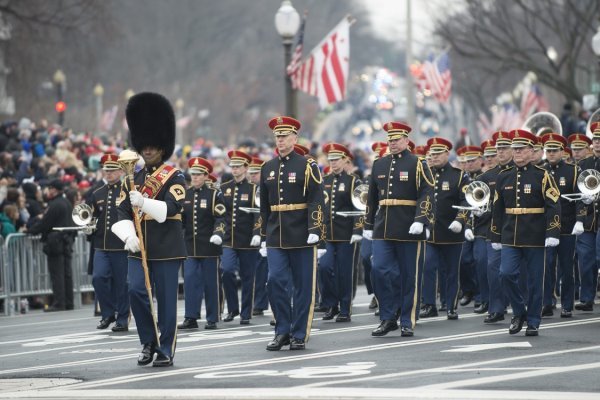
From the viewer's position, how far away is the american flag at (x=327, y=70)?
30.0 meters

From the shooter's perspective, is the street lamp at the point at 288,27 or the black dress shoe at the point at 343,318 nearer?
the black dress shoe at the point at 343,318

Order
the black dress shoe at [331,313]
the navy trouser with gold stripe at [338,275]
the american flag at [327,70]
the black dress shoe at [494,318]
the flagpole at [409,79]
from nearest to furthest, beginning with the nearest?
1. the black dress shoe at [494,318]
2. the navy trouser with gold stripe at [338,275]
3. the black dress shoe at [331,313]
4. the american flag at [327,70]
5. the flagpole at [409,79]

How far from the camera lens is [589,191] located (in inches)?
750

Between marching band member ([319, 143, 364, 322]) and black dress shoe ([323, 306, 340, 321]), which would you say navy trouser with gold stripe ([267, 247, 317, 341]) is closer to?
marching band member ([319, 143, 364, 322])

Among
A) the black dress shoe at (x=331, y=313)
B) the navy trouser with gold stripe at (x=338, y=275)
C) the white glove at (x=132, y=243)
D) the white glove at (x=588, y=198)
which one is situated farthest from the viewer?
the black dress shoe at (x=331, y=313)

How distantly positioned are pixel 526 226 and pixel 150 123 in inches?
175

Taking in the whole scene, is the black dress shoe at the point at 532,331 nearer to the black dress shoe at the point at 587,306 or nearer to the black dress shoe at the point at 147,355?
the black dress shoe at the point at 587,306

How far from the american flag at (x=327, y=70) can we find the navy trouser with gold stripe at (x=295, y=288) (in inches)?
524

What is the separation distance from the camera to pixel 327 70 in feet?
99.9

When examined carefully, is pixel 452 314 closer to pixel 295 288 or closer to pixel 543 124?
pixel 295 288

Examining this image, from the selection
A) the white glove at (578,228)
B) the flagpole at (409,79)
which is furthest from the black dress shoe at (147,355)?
the flagpole at (409,79)

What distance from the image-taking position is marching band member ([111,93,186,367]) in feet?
48.6

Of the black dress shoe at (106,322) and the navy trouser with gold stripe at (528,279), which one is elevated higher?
the navy trouser with gold stripe at (528,279)

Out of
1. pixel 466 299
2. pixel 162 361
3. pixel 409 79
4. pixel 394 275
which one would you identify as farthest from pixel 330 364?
pixel 409 79
